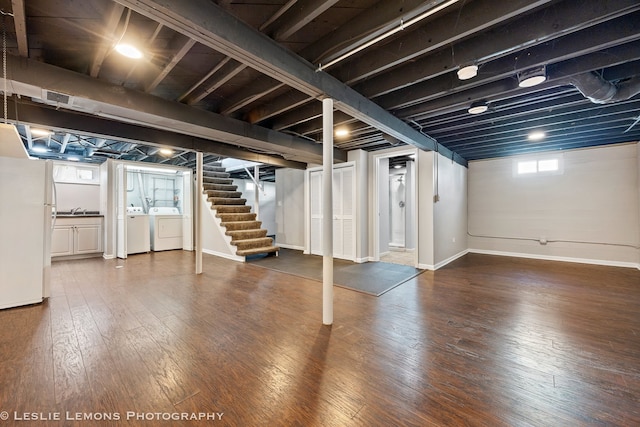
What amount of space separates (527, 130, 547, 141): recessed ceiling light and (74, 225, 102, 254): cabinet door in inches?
364

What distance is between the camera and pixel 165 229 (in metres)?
6.93

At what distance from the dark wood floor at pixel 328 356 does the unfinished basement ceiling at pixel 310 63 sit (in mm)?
2212

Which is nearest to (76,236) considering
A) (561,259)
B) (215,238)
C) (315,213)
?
(215,238)

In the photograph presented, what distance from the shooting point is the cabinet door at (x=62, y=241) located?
544 cm

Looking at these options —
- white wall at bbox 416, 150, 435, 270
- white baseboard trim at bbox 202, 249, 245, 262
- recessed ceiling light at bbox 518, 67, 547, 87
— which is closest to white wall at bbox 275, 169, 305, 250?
white baseboard trim at bbox 202, 249, 245, 262

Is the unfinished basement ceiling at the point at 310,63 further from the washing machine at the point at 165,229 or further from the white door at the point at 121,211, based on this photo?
the washing machine at the point at 165,229

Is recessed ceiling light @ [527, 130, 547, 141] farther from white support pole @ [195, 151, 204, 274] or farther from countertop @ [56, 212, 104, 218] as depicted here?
countertop @ [56, 212, 104, 218]

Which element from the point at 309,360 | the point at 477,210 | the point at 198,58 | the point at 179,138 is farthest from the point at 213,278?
the point at 477,210

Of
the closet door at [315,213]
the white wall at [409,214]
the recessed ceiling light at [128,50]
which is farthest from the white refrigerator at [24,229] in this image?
the white wall at [409,214]

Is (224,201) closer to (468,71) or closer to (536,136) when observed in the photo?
(468,71)

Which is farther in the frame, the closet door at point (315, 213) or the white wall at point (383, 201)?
the closet door at point (315, 213)

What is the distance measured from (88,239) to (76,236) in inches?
8.7

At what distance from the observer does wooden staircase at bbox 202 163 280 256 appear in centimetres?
594

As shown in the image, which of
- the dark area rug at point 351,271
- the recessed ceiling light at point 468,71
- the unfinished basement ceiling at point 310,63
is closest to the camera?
the unfinished basement ceiling at point 310,63
